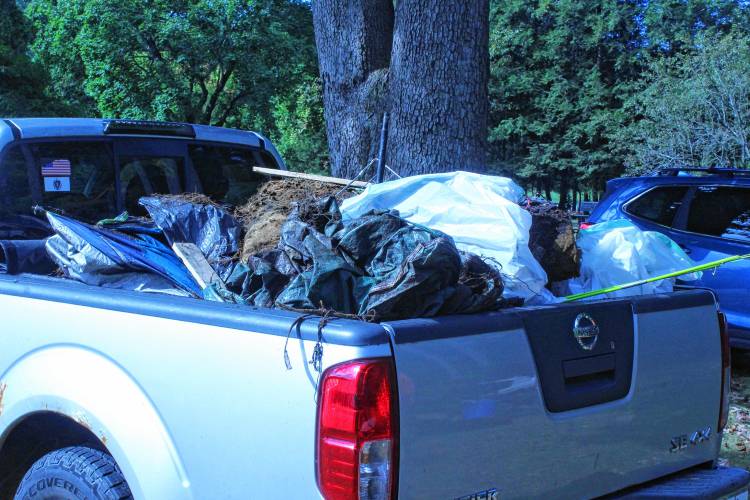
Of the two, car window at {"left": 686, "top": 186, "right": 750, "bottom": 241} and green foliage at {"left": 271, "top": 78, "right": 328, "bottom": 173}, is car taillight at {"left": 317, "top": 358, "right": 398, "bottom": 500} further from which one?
green foliage at {"left": 271, "top": 78, "right": 328, "bottom": 173}

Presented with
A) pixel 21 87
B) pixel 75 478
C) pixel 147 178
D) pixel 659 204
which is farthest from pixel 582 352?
pixel 21 87

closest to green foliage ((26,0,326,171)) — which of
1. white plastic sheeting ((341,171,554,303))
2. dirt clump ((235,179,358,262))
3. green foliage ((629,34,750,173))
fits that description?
green foliage ((629,34,750,173))

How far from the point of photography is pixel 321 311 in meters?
2.51

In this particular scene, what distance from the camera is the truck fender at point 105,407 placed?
8.55 ft

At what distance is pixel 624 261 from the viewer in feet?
11.9

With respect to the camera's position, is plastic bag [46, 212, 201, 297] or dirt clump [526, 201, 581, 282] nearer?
plastic bag [46, 212, 201, 297]

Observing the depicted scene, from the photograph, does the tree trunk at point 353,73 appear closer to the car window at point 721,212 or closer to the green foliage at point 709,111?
the car window at point 721,212

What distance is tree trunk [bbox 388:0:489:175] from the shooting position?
6031 millimetres

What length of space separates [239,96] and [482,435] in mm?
21087

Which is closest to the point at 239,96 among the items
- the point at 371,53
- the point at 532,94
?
the point at 532,94

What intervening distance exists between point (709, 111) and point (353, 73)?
1428 cm

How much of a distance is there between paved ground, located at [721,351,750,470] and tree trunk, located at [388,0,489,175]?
111 inches

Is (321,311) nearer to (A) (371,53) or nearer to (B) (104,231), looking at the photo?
(B) (104,231)

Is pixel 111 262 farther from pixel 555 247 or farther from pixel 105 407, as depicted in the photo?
pixel 555 247
